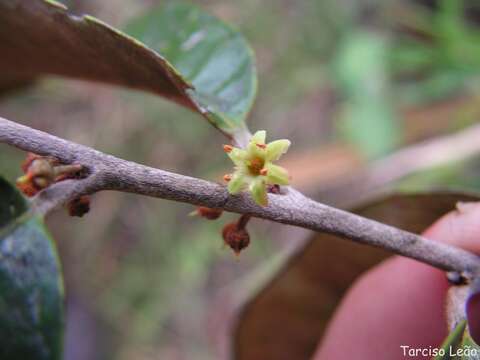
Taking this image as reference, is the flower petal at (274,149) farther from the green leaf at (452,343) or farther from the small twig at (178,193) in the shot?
the green leaf at (452,343)

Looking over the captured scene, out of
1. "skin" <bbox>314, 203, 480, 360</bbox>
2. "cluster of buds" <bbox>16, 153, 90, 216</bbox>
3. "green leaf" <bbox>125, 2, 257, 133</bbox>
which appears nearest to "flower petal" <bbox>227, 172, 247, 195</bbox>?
"cluster of buds" <bbox>16, 153, 90, 216</bbox>

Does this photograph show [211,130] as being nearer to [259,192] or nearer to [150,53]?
[150,53]

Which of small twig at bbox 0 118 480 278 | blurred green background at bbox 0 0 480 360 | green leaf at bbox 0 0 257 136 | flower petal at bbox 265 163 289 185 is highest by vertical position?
blurred green background at bbox 0 0 480 360

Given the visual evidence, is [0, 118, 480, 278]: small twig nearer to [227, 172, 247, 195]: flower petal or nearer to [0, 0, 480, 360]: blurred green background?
[227, 172, 247, 195]: flower petal

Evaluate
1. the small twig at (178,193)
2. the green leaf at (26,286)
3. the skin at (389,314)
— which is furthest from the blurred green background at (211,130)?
the green leaf at (26,286)

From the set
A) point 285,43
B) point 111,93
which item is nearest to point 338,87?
point 285,43

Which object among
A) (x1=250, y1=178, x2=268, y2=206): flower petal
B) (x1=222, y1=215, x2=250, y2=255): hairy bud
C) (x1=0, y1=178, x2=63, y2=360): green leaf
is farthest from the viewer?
(x1=222, y1=215, x2=250, y2=255): hairy bud

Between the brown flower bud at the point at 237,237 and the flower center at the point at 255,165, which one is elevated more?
the flower center at the point at 255,165
